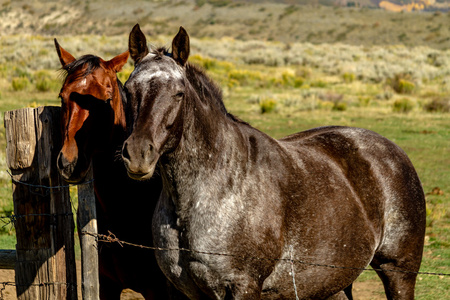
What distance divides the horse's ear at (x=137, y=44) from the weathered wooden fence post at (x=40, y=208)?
0.73 m

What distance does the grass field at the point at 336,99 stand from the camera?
9.30m

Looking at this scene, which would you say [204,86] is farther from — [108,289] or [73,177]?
[108,289]

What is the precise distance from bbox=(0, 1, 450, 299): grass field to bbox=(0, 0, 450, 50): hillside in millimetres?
32959

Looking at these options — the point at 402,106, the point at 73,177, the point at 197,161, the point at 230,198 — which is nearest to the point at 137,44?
the point at 197,161

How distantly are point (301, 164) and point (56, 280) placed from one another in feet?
6.51

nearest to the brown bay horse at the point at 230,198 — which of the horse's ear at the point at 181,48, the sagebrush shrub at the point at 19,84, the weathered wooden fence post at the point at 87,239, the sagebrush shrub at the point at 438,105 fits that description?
the horse's ear at the point at 181,48

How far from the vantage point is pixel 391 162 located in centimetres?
482

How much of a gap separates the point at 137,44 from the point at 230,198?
46.8 inches

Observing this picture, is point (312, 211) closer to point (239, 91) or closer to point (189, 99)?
point (189, 99)

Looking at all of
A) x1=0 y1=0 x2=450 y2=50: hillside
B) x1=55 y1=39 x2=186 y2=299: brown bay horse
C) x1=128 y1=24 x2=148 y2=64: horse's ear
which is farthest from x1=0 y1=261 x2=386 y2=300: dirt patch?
x1=0 y1=0 x2=450 y2=50: hillside

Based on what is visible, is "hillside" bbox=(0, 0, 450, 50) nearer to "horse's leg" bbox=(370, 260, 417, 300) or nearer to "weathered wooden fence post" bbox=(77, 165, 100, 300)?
"horse's leg" bbox=(370, 260, 417, 300)

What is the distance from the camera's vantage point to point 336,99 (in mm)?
21953

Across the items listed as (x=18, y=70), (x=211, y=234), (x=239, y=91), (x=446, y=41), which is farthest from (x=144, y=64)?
(x=446, y=41)

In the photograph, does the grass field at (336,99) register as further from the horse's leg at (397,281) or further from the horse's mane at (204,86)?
the horse's leg at (397,281)
